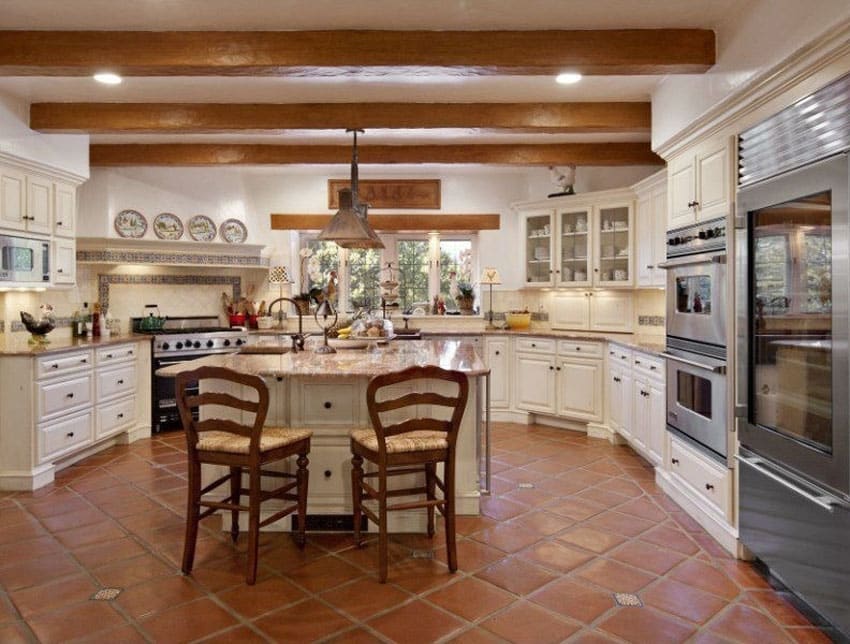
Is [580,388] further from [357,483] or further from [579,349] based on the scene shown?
[357,483]

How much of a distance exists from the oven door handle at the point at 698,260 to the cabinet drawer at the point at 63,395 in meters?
4.32

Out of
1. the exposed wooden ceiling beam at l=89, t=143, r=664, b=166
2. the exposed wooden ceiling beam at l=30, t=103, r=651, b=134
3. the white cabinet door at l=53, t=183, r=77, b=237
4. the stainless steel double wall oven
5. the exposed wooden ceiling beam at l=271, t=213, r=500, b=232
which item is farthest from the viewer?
the exposed wooden ceiling beam at l=271, t=213, r=500, b=232

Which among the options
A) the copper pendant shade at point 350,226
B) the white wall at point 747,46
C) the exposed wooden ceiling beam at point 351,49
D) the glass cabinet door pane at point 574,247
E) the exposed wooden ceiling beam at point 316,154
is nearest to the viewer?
the white wall at point 747,46

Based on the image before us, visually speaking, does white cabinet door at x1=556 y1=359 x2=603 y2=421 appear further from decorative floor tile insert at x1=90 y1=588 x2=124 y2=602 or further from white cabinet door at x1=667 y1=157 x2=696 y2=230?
decorative floor tile insert at x1=90 y1=588 x2=124 y2=602

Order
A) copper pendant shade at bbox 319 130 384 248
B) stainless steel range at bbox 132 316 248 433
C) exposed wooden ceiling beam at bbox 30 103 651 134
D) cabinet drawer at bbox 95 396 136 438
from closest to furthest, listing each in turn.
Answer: exposed wooden ceiling beam at bbox 30 103 651 134
copper pendant shade at bbox 319 130 384 248
cabinet drawer at bbox 95 396 136 438
stainless steel range at bbox 132 316 248 433

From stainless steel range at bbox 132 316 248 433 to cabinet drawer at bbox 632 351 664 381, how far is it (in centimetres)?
392

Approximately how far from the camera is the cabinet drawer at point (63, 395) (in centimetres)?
411

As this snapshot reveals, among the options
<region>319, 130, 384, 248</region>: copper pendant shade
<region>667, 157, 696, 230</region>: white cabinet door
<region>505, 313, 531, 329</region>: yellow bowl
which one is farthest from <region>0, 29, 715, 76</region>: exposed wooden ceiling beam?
<region>505, 313, 531, 329</region>: yellow bowl

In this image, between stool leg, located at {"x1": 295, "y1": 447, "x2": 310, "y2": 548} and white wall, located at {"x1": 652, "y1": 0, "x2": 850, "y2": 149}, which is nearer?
white wall, located at {"x1": 652, "y1": 0, "x2": 850, "y2": 149}

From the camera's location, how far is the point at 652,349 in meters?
4.24

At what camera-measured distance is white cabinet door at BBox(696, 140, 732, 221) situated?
10.2 ft

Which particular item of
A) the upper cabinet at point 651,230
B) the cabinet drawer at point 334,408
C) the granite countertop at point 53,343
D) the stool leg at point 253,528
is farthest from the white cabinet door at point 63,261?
the upper cabinet at point 651,230

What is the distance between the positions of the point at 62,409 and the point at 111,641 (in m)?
2.61

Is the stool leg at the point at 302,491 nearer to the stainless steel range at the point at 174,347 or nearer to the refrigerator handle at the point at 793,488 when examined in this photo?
the refrigerator handle at the point at 793,488
